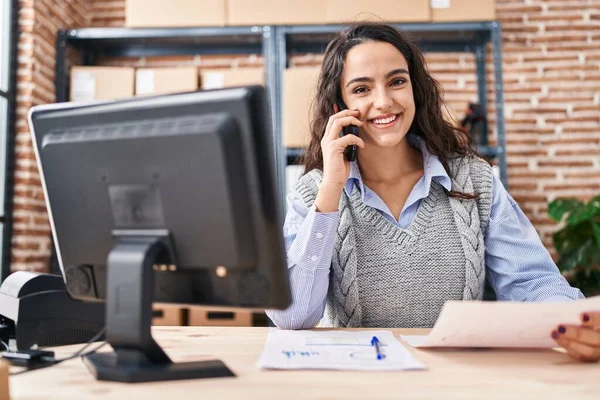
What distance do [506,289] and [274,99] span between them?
1779 millimetres

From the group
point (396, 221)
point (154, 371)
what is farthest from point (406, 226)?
point (154, 371)

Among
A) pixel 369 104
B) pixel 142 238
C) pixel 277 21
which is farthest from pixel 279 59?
pixel 142 238

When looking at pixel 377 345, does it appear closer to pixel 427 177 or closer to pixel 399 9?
pixel 427 177

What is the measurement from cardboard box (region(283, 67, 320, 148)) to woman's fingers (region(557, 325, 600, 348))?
6.60 ft

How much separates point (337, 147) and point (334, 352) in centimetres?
59

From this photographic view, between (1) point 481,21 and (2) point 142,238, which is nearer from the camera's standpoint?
(2) point 142,238

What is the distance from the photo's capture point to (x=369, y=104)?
4.89 feet

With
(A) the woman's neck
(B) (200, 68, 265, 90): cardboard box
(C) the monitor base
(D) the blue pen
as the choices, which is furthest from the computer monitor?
(B) (200, 68, 265, 90): cardboard box

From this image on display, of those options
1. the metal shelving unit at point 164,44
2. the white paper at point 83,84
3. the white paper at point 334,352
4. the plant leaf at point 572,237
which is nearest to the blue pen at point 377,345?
the white paper at point 334,352

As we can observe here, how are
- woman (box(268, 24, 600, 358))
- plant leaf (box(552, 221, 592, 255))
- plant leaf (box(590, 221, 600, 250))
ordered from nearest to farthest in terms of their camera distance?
woman (box(268, 24, 600, 358)) → plant leaf (box(590, 221, 600, 250)) → plant leaf (box(552, 221, 592, 255))

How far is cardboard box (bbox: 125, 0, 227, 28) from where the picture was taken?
291 centimetres

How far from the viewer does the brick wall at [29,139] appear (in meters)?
2.76

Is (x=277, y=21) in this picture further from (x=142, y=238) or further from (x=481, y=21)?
(x=142, y=238)

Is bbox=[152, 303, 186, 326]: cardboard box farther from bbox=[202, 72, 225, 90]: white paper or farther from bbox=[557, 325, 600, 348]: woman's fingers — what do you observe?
bbox=[557, 325, 600, 348]: woman's fingers
